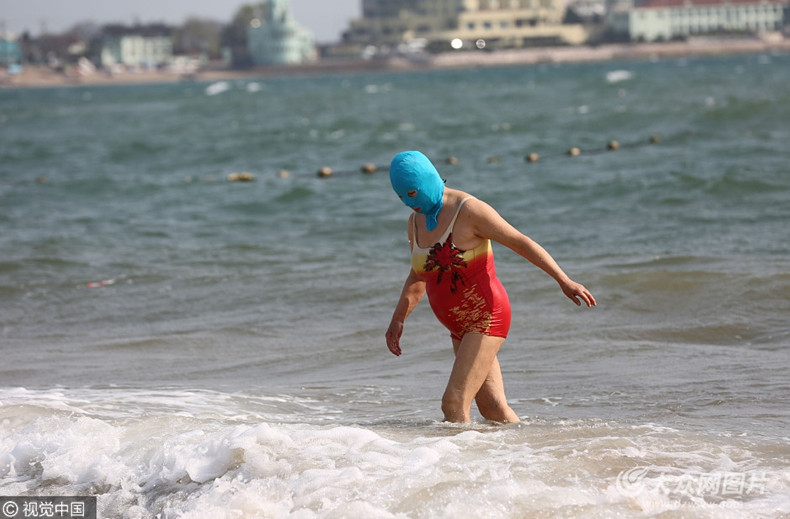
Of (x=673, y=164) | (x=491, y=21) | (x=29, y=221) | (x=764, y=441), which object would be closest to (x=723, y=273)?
(x=764, y=441)

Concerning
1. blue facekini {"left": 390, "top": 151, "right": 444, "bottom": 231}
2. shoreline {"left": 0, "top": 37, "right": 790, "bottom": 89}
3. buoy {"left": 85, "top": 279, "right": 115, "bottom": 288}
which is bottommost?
shoreline {"left": 0, "top": 37, "right": 790, "bottom": 89}

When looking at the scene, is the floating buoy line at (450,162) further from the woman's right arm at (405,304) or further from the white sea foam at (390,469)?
the white sea foam at (390,469)

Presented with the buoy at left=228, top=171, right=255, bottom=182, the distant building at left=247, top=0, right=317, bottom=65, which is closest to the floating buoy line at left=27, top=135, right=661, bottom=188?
the buoy at left=228, top=171, right=255, bottom=182

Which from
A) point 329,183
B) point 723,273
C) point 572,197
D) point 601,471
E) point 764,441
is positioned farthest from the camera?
point 329,183

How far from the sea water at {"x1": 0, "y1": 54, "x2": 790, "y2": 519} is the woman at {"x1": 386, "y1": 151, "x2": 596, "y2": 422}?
346 millimetres

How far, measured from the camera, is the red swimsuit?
5199 mm

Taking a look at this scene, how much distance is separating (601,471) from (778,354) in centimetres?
313

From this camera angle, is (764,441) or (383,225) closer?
(764,441)

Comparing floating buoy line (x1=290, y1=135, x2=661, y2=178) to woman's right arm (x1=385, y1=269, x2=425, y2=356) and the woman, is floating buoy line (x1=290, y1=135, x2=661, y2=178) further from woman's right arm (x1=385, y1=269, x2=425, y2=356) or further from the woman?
the woman

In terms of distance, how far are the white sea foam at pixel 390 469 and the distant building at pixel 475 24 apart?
149m

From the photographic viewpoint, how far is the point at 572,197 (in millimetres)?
15977

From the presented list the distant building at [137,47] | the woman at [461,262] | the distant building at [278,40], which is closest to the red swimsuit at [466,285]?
the woman at [461,262]

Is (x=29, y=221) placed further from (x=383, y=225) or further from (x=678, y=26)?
(x=678, y=26)

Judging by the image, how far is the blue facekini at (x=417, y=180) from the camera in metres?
5.02
